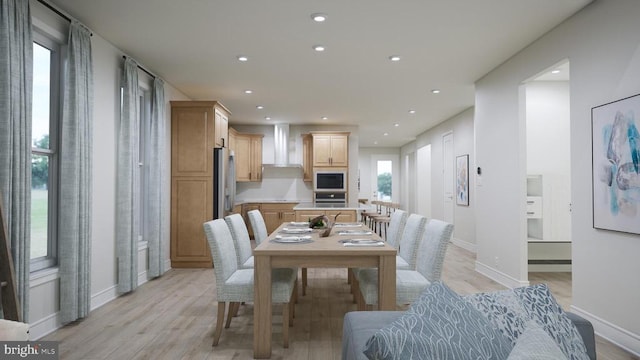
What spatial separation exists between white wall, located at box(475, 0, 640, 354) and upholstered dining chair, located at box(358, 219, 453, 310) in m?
1.32

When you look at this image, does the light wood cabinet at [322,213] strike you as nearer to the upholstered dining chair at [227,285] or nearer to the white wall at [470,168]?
the white wall at [470,168]

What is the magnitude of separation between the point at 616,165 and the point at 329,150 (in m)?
5.84

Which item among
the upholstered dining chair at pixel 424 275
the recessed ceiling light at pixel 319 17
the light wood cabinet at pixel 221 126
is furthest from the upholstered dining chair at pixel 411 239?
the light wood cabinet at pixel 221 126

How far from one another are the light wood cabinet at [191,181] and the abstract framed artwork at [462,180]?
463cm

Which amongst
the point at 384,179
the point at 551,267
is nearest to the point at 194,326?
the point at 551,267

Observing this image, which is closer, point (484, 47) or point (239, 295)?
point (239, 295)

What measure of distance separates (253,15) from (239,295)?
2298 millimetres

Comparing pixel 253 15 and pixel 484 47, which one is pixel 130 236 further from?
pixel 484 47

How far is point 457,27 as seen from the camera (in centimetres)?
355

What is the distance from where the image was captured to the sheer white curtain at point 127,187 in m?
4.14

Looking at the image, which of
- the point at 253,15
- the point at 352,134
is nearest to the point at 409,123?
the point at 352,134

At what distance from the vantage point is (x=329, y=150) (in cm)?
831

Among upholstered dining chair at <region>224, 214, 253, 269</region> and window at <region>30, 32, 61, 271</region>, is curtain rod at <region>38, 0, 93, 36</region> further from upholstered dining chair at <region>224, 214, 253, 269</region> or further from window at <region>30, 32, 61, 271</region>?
upholstered dining chair at <region>224, 214, 253, 269</region>

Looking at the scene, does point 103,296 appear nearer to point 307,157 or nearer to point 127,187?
point 127,187
